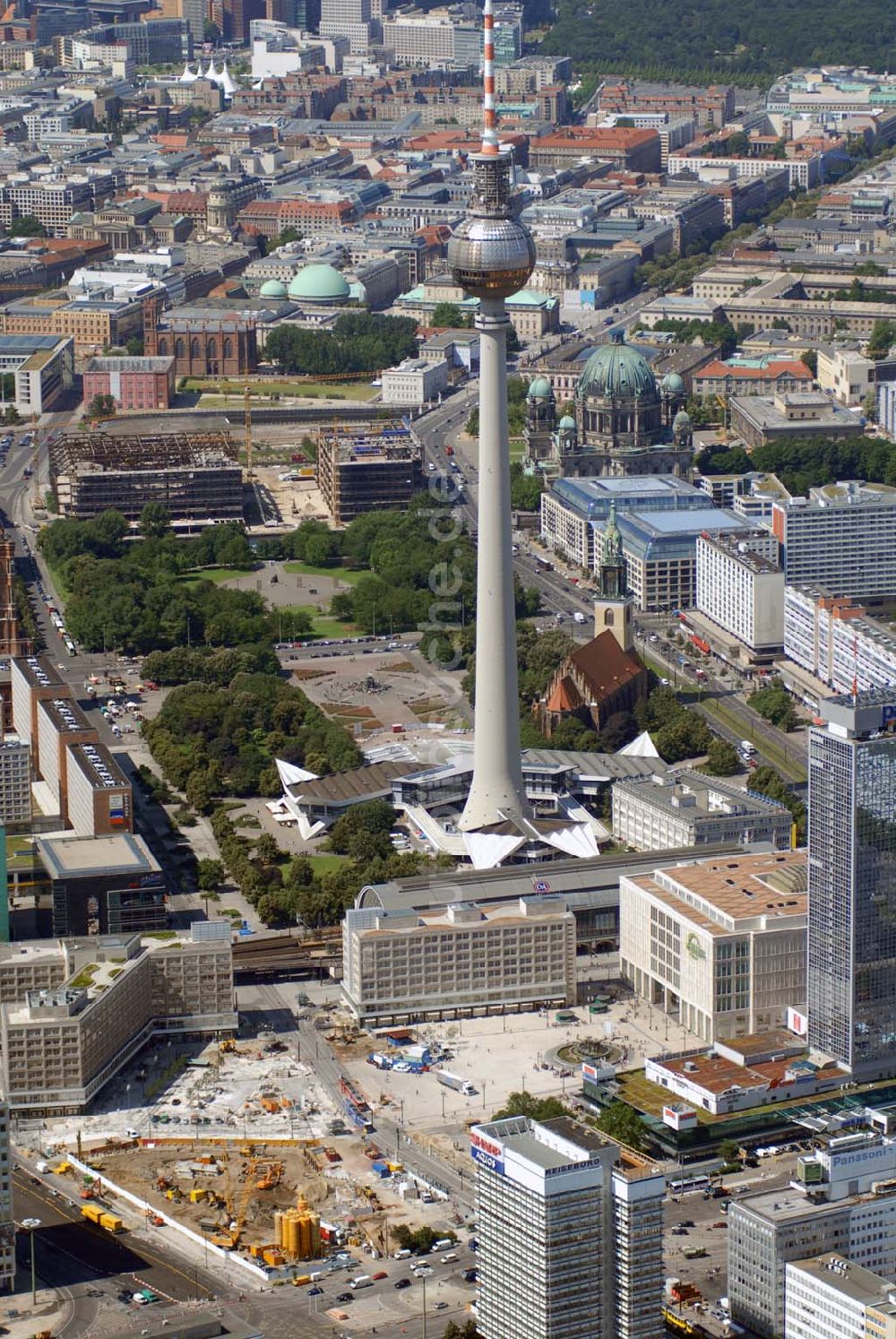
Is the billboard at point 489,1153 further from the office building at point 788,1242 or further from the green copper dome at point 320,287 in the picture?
the green copper dome at point 320,287

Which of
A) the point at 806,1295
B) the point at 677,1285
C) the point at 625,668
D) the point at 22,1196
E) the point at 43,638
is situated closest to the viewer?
the point at 806,1295

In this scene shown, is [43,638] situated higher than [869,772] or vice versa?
[869,772]

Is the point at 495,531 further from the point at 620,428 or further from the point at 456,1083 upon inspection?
the point at 620,428

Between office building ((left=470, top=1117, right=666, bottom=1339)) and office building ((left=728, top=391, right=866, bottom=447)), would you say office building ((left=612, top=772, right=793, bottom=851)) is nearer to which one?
office building ((left=470, top=1117, right=666, bottom=1339))

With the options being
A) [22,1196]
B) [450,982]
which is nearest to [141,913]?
[450,982]

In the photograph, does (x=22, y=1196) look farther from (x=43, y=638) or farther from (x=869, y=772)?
(x=43, y=638)

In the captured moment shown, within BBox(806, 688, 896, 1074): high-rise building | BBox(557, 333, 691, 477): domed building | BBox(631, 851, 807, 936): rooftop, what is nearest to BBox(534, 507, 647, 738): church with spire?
BBox(631, 851, 807, 936): rooftop

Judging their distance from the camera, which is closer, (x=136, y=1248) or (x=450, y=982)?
(x=136, y=1248)
